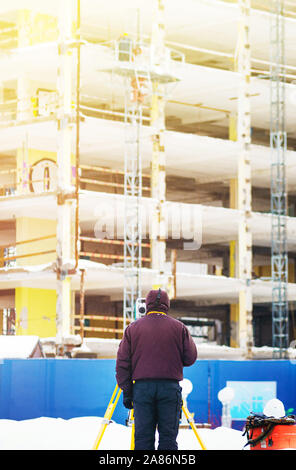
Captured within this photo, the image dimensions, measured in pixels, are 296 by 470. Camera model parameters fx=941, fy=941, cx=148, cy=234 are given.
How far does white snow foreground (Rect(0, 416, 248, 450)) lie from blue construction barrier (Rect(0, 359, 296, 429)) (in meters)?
0.44

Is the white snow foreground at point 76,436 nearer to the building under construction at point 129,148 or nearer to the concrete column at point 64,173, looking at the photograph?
the concrete column at point 64,173

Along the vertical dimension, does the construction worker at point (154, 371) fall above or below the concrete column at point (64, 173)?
below

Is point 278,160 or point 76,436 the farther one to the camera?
point 278,160

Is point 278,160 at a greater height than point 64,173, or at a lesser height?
greater

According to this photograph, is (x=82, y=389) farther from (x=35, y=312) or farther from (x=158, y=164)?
(x=158, y=164)

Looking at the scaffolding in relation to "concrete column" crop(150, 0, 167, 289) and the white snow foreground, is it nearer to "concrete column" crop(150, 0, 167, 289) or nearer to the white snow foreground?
"concrete column" crop(150, 0, 167, 289)

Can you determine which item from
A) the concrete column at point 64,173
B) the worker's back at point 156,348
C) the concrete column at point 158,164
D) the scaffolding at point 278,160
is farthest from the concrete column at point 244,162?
the worker's back at point 156,348

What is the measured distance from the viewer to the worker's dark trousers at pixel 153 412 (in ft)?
35.5

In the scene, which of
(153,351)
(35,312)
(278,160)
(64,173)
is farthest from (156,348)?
(278,160)

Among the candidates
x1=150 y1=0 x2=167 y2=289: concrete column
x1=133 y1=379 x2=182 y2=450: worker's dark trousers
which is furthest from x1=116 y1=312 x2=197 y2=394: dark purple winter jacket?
x1=150 y1=0 x2=167 y2=289: concrete column

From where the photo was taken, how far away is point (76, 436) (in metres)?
17.6

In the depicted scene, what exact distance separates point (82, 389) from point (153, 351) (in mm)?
10407
